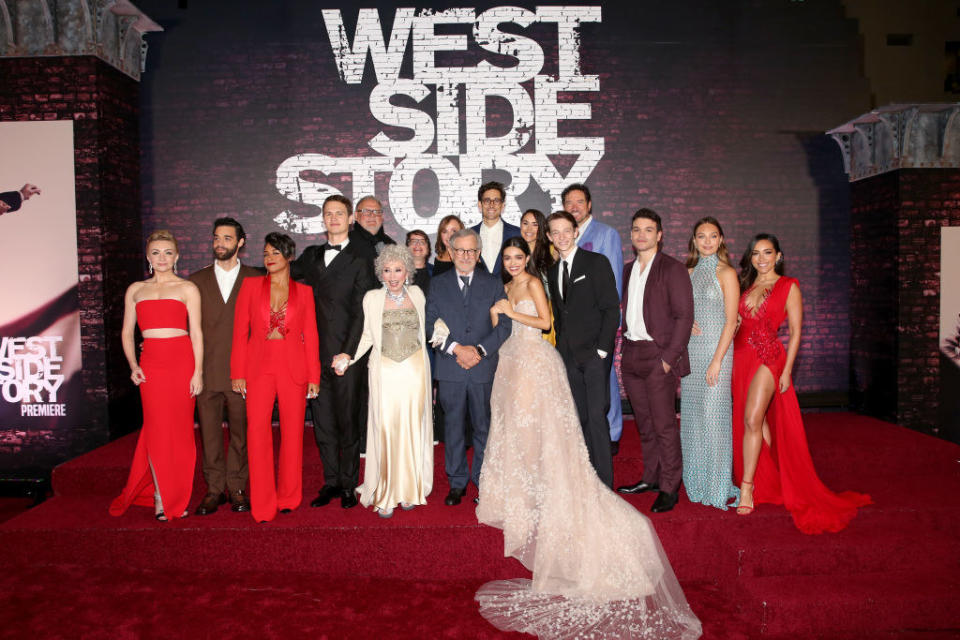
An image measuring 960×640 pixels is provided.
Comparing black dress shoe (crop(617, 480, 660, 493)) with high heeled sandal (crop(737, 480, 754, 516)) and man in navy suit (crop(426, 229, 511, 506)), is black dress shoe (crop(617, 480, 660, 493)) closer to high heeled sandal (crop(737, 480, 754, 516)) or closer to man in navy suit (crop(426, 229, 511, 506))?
high heeled sandal (crop(737, 480, 754, 516))

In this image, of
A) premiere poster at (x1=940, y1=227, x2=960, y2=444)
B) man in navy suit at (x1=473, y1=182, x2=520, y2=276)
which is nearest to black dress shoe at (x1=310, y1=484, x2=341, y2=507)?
man in navy suit at (x1=473, y1=182, x2=520, y2=276)

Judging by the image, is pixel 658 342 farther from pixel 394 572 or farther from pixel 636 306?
pixel 394 572

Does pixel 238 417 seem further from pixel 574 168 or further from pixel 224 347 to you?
pixel 574 168

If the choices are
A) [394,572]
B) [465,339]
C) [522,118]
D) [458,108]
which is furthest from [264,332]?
[522,118]

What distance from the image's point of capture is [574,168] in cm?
609

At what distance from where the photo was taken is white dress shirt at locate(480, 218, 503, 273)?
4.48m

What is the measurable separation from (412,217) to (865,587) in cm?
477

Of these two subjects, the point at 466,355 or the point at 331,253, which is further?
the point at 331,253

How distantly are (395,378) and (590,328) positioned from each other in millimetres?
1227

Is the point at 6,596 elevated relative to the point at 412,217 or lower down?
lower down

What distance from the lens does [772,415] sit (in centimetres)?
375

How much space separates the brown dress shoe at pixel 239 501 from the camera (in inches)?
147

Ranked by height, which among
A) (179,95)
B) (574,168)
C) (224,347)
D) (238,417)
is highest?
(179,95)

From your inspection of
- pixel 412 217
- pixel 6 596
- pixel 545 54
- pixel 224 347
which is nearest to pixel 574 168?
pixel 545 54
